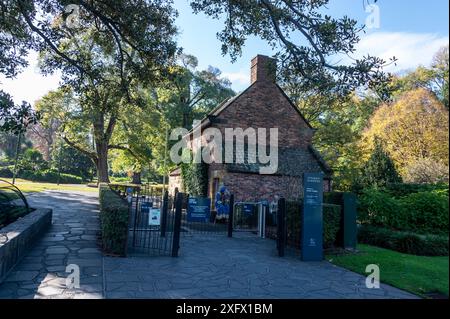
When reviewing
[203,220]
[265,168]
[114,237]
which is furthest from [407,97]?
[114,237]

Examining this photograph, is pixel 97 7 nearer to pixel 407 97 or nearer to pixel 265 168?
pixel 265 168

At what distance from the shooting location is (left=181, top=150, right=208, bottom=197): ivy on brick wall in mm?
19656

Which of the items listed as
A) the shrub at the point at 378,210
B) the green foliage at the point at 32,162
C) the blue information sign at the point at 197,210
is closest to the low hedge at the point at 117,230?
the blue information sign at the point at 197,210

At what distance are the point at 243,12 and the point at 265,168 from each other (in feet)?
33.0

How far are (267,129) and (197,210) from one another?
8.82 m

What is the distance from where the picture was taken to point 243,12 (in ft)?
30.1

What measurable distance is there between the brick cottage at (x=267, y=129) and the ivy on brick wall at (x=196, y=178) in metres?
0.46

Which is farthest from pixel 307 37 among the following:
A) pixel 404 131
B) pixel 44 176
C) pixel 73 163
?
pixel 73 163

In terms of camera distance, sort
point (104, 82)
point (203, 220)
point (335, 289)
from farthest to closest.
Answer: point (203, 220) → point (104, 82) → point (335, 289)

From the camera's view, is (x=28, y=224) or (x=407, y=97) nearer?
(x=28, y=224)

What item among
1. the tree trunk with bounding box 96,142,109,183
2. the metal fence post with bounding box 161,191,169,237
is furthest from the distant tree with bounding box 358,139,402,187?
the tree trunk with bounding box 96,142,109,183

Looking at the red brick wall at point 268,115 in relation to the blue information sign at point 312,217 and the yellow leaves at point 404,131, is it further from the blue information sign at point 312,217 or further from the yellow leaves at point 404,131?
the blue information sign at point 312,217

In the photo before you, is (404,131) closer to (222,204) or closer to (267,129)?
(267,129)

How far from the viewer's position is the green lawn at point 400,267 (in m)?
6.20
